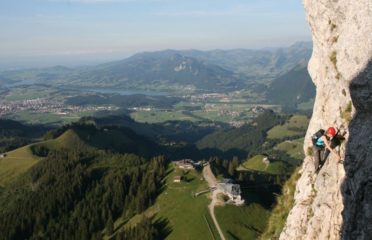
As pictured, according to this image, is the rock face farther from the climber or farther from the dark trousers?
the dark trousers

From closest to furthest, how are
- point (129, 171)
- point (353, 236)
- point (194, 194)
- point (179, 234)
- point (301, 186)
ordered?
point (353, 236) → point (301, 186) → point (179, 234) → point (194, 194) → point (129, 171)

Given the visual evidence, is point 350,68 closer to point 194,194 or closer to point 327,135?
point 327,135

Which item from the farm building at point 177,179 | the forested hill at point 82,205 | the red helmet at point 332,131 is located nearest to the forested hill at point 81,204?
the forested hill at point 82,205

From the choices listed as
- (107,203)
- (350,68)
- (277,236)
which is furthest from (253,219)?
(350,68)

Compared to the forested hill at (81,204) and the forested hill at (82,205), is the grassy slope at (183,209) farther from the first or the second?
the forested hill at (81,204)

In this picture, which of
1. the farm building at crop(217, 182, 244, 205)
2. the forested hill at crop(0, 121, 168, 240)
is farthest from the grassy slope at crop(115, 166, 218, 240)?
the farm building at crop(217, 182, 244, 205)
